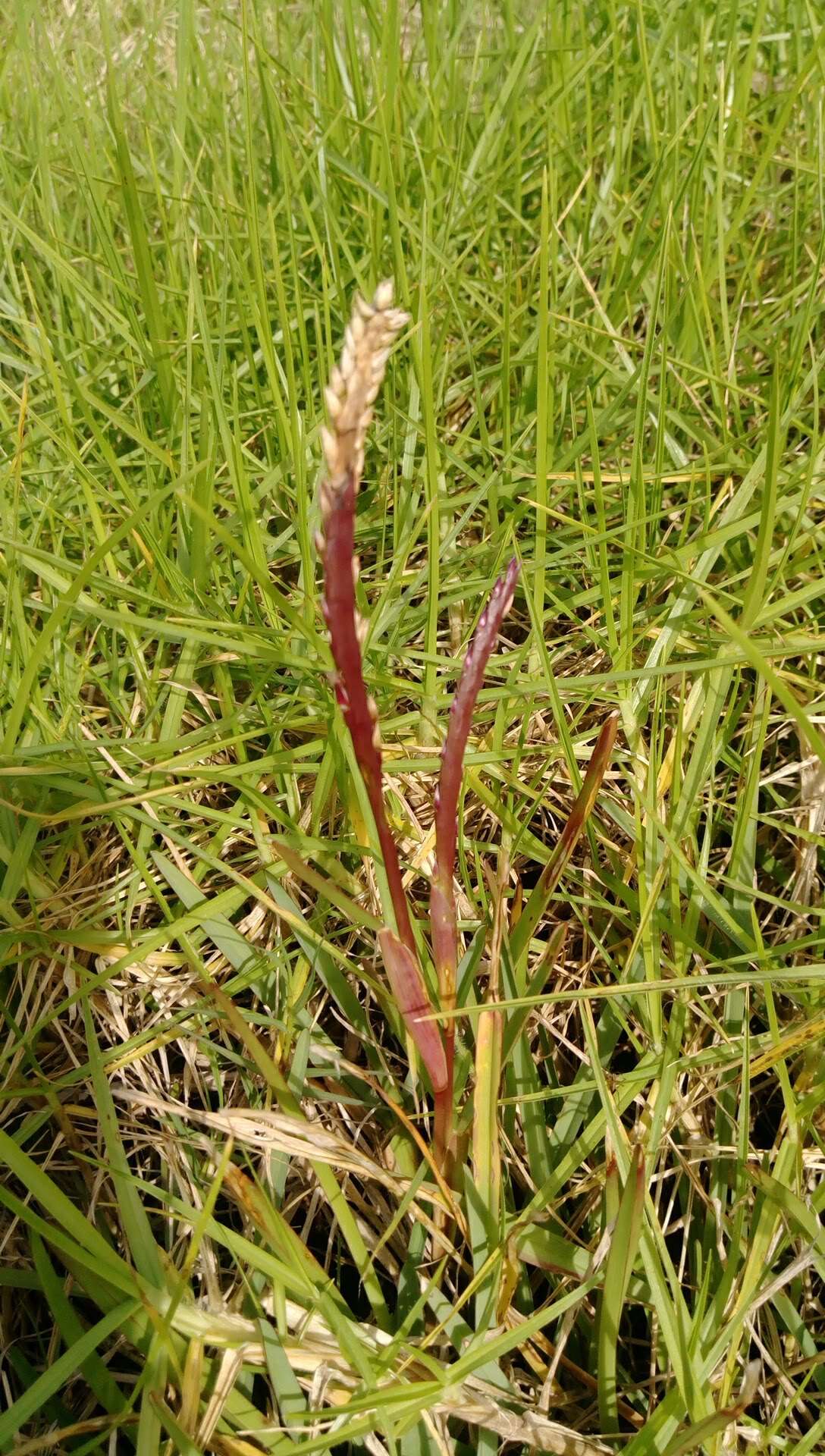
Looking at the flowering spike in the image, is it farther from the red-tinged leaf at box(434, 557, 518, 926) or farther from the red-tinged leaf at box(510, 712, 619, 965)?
the red-tinged leaf at box(510, 712, 619, 965)

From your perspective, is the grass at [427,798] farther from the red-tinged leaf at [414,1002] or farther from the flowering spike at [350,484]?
the flowering spike at [350,484]

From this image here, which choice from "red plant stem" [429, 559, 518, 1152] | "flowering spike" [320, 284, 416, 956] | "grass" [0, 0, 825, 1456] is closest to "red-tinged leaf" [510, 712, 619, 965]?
"grass" [0, 0, 825, 1456]

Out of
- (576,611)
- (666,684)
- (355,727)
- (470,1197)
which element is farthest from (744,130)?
(470,1197)

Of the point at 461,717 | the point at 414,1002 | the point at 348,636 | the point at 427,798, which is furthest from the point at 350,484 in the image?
the point at 427,798

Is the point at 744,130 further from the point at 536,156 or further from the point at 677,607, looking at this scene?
the point at 677,607

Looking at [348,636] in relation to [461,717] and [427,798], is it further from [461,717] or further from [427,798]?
[427,798]
